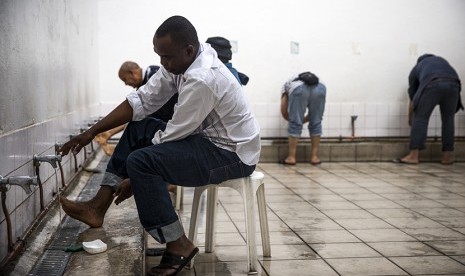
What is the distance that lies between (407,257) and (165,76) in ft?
5.76

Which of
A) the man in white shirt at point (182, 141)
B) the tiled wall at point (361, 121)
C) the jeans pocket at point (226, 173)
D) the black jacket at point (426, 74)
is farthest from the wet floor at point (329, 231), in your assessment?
the tiled wall at point (361, 121)

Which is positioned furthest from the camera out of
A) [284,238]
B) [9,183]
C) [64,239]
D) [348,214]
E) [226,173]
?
[348,214]

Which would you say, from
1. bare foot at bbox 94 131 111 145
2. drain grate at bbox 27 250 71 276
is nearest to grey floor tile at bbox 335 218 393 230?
drain grate at bbox 27 250 71 276

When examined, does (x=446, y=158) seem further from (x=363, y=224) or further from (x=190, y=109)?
(x=190, y=109)

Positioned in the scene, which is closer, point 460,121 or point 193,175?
point 193,175

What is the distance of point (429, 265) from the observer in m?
3.46

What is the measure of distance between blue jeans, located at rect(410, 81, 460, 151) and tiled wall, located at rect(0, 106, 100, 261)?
502 centimetres

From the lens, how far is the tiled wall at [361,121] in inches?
332

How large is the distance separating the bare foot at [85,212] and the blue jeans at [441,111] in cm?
563

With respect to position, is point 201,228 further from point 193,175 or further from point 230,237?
point 193,175

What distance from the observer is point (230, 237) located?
4.12 m

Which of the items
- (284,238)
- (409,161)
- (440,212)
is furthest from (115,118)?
(409,161)

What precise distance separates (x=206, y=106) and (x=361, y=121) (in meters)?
5.98

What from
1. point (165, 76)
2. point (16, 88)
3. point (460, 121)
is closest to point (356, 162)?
point (460, 121)
